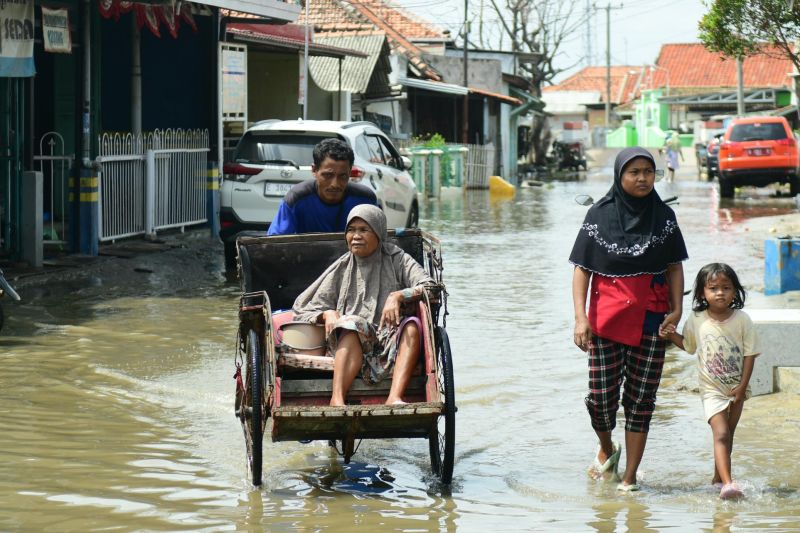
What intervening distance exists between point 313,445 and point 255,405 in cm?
→ 144

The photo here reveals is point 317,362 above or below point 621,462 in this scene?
above

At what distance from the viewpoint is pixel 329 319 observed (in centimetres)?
664

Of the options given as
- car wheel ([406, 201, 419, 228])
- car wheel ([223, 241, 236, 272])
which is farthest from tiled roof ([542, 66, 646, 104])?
Answer: car wheel ([223, 241, 236, 272])

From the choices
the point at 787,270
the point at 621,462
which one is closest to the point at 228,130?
the point at 787,270

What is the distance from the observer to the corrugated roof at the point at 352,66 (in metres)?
31.3

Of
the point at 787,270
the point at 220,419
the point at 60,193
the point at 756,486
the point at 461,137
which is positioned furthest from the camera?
the point at 461,137

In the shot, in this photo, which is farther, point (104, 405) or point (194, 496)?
point (104, 405)

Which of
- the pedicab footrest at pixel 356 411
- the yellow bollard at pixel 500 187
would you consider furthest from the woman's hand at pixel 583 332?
the yellow bollard at pixel 500 187

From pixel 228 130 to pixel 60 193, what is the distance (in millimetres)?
3968

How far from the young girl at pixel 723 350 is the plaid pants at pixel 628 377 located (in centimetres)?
18

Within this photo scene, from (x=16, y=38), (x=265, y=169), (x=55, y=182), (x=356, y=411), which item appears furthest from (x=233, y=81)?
(x=356, y=411)

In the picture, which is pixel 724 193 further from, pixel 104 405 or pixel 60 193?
pixel 104 405

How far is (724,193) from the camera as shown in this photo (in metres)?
33.5

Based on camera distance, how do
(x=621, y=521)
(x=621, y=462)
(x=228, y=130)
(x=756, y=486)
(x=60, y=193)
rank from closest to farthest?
(x=621, y=521) → (x=756, y=486) → (x=621, y=462) → (x=60, y=193) → (x=228, y=130)
